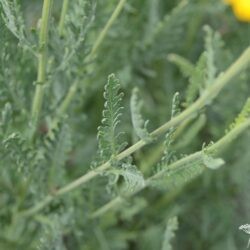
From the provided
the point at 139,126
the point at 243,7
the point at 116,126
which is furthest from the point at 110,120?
the point at 243,7

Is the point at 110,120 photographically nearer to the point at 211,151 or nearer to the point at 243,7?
the point at 211,151

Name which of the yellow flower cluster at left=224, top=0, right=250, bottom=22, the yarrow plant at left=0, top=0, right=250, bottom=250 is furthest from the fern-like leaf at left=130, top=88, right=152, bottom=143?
the yellow flower cluster at left=224, top=0, right=250, bottom=22

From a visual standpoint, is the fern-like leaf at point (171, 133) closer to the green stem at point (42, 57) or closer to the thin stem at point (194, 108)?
the thin stem at point (194, 108)

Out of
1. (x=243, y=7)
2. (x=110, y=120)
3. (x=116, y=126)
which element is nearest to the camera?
(x=110, y=120)

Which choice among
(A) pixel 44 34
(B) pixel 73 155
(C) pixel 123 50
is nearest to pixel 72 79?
(A) pixel 44 34

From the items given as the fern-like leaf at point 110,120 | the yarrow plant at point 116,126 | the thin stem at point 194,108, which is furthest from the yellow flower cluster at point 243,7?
the fern-like leaf at point 110,120

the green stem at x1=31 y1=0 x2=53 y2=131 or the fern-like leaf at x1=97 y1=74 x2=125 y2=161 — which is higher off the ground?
the green stem at x1=31 y1=0 x2=53 y2=131

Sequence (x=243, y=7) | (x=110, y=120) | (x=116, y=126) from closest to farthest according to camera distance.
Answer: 1. (x=110, y=120)
2. (x=116, y=126)
3. (x=243, y=7)

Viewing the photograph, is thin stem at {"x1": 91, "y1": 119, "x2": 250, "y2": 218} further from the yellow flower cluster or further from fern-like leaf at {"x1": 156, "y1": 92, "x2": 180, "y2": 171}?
the yellow flower cluster
